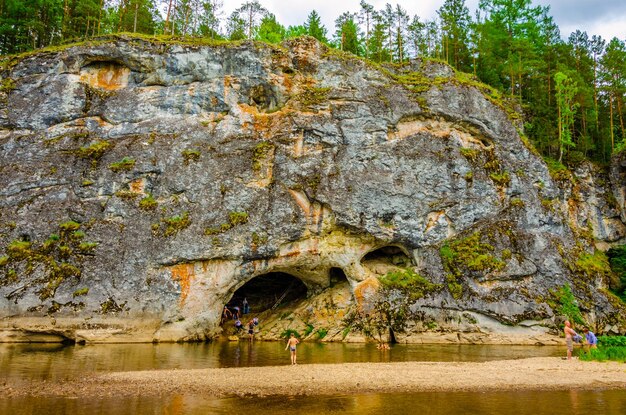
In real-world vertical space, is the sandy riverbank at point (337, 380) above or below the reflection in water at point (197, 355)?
above

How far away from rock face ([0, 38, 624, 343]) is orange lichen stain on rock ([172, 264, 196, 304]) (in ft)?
0.25

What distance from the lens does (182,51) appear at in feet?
100

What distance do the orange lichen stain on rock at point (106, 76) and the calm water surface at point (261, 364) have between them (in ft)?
54.4

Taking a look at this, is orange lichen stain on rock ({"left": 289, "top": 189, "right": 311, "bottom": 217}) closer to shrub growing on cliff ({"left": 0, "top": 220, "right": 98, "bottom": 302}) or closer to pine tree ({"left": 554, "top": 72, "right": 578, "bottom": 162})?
shrub growing on cliff ({"left": 0, "top": 220, "right": 98, "bottom": 302})

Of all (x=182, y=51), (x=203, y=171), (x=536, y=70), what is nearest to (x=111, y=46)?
(x=182, y=51)

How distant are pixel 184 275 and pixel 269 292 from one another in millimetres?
8447

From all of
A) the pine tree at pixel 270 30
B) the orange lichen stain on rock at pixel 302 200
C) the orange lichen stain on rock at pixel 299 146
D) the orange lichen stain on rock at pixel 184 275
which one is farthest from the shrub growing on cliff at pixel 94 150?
the pine tree at pixel 270 30

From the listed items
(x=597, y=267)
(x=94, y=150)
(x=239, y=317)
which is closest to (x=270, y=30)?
(x=94, y=150)

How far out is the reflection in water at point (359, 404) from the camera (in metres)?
9.88

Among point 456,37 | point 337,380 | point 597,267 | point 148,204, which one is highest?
point 456,37

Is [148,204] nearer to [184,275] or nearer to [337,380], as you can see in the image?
[184,275]

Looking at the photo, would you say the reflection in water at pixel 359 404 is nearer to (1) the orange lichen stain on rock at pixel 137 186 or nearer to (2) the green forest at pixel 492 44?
(1) the orange lichen stain on rock at pixel 137 186

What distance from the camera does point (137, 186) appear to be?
27406 mm

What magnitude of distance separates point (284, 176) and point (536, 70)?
2773 centimetres
